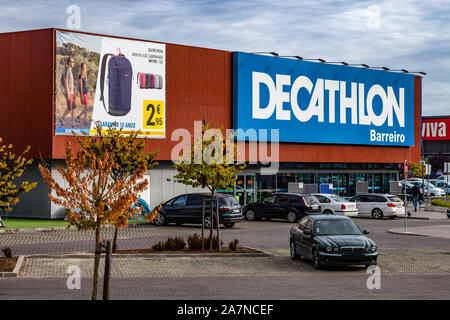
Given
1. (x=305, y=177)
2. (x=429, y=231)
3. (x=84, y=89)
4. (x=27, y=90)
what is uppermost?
(x=84, y=89)

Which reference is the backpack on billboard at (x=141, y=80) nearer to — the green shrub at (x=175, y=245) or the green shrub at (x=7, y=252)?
the green shrub at (x=175, y=245)

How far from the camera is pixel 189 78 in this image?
39625mm

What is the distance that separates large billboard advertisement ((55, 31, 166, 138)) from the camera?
34594 mm

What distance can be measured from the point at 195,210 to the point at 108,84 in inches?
357

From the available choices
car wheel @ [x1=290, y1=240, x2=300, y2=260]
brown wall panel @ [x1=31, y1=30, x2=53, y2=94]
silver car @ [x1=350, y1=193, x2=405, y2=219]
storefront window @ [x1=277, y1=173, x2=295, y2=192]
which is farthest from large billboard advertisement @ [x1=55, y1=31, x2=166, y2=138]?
car wheel @ [x1=290, y1=240, x2=300, y2=260]

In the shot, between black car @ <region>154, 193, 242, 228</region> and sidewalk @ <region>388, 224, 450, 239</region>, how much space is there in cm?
722

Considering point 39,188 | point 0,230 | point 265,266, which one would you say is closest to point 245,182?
point 39,188

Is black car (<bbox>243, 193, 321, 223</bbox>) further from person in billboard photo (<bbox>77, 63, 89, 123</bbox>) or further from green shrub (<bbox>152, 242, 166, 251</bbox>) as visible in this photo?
green shrub (<bbox>152, 242, 166, 251</bbox>)

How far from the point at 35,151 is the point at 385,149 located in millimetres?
29161

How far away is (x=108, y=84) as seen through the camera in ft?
119

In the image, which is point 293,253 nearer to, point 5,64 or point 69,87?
point 69,87

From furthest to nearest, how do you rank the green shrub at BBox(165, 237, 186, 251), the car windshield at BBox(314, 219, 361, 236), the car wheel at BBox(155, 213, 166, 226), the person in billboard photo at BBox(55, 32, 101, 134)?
the person in billboard photo at BBox(55, 32, 101, 134) → the car wheel at BBox(155, 213, 166, 226) → the green shrub at BBox(165, 237, 186, 251) → the car windshield at BBox(314, 219, 361, 236)

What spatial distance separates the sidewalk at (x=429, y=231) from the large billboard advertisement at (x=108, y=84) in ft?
46.2

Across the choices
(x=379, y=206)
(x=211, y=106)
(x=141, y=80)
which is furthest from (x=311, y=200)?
(x=141, y=80)
